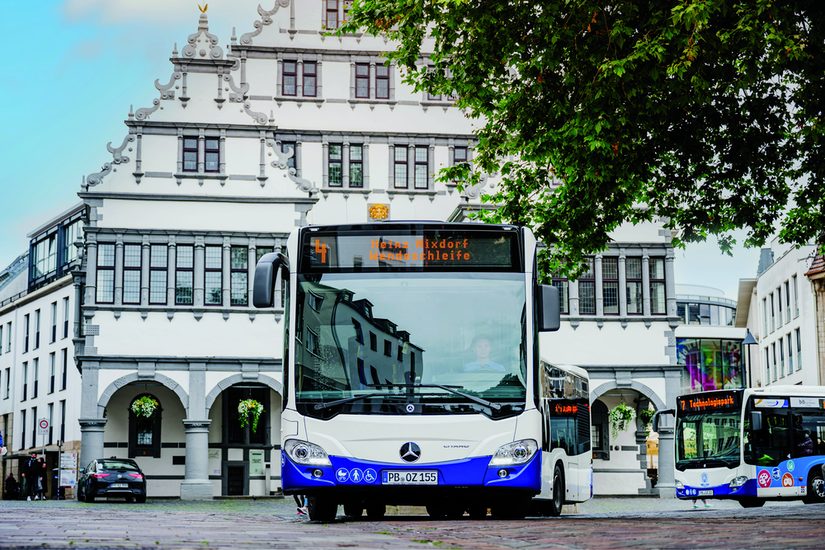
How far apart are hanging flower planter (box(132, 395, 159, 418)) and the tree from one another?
24142 mm

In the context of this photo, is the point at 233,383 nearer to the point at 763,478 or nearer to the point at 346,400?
the point at 763,478

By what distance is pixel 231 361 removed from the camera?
43844 millimetres

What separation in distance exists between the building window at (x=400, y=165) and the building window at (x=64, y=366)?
2275 centimetres

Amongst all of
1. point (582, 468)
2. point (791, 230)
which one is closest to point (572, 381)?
point (582, 468)

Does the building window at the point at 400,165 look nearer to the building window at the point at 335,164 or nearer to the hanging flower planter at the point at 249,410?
the building window at the point at 335,164

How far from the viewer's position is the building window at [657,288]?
46.8m

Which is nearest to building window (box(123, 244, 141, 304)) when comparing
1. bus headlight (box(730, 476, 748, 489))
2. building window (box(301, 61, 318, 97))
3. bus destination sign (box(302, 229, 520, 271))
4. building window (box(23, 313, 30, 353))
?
building window (box(301, 61, 318, 97))

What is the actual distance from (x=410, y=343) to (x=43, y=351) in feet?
181

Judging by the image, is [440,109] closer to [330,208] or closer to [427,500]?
[330,208]

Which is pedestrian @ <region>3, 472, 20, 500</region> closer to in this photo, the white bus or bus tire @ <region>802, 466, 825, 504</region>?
bus tire @ <region>802, 466, 825, 504</region>

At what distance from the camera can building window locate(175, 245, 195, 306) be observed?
43.6 m

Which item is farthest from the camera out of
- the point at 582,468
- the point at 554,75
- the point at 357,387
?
the point at 582,468

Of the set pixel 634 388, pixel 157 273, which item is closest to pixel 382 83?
pixel 157 273

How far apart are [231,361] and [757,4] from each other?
96.6ft
